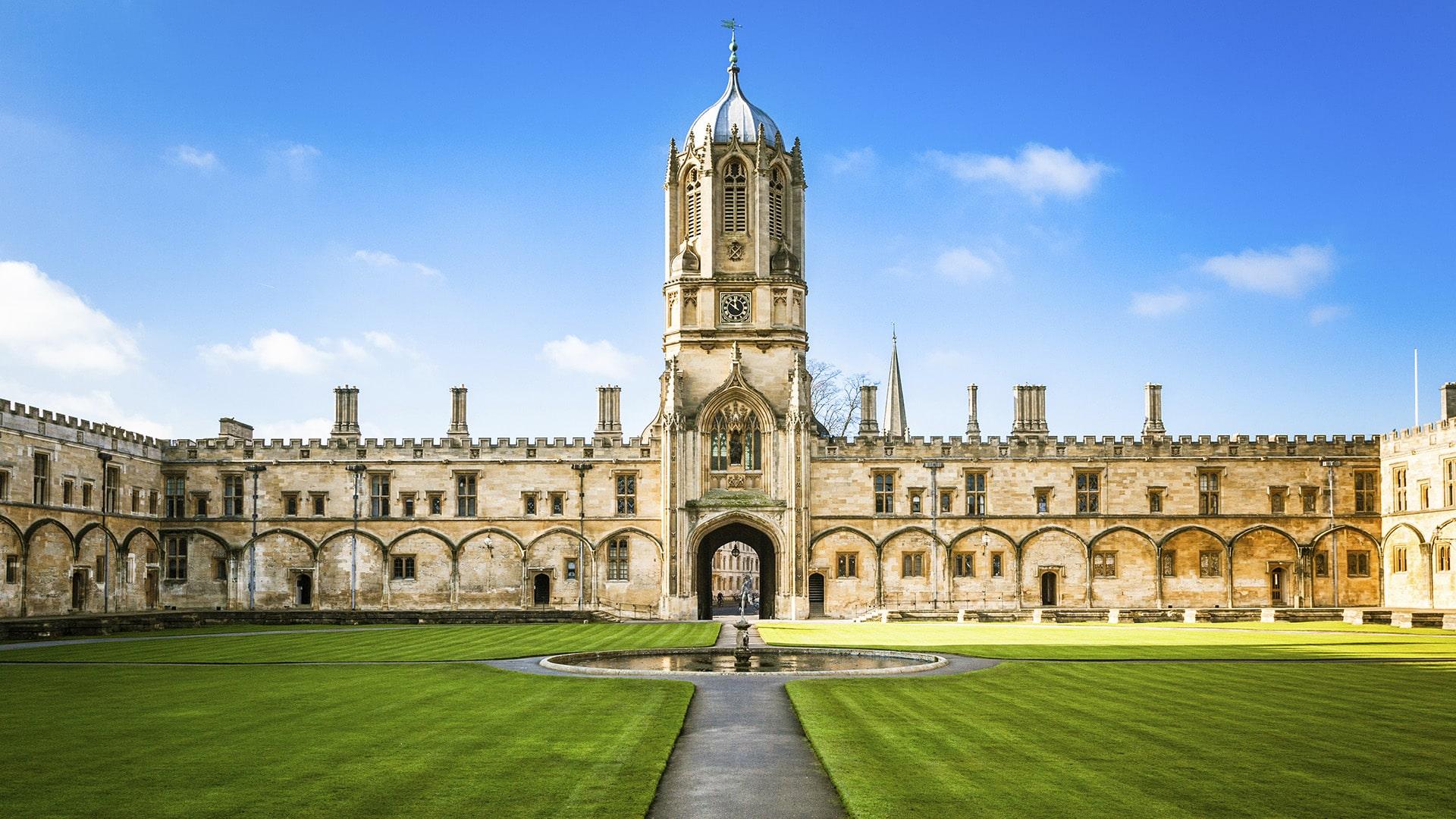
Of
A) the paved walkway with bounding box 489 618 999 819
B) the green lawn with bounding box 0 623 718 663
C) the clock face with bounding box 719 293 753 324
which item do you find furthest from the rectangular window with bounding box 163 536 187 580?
the paved walkway with bounding box 489 618 999 819

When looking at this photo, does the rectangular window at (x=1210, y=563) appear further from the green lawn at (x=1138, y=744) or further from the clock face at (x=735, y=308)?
the green lawn at (x=1138, y=744)

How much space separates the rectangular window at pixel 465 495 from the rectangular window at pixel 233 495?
9271 millimetres

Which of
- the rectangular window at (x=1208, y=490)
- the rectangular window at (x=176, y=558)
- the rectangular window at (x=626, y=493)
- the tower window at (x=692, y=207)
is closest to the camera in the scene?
the rectangular window at (x=1208, y=490)

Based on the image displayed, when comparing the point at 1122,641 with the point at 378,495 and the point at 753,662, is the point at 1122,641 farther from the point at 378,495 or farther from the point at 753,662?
the point at 378,495

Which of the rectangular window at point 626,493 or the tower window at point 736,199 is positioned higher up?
the tower window at point 736,199

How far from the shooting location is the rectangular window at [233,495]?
188ft

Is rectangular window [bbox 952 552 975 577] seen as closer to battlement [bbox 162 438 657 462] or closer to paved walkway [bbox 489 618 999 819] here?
battlement [bbox 162 438 657 462]

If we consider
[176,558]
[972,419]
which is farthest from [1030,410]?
[176,558]

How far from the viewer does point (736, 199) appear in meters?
58.4

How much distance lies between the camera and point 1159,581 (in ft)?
184

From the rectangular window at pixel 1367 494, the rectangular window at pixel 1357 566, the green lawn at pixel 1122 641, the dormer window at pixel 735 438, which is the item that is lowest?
the green lawn at pixel 1122 641

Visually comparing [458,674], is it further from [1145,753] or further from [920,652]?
[1145,753]

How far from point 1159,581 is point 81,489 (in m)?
42.9

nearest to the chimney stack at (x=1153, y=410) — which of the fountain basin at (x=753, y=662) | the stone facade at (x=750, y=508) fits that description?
the stone facade at (x=750, y=508)
